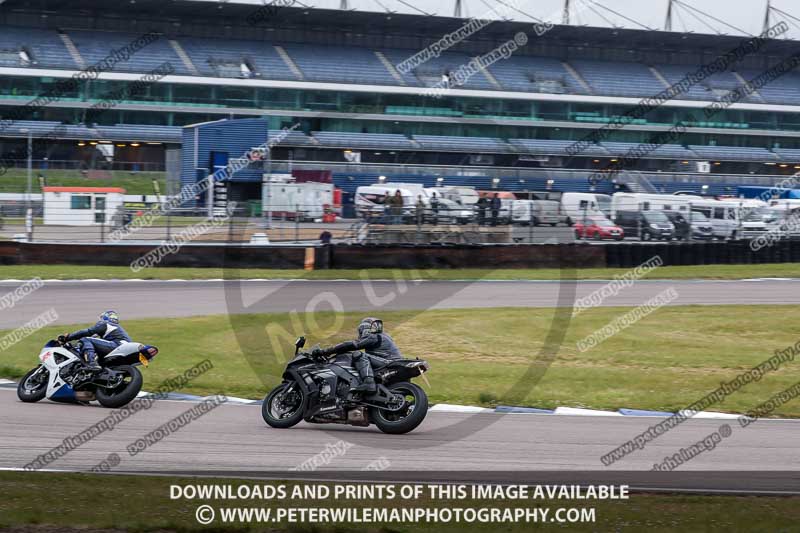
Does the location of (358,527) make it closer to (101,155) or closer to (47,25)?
(101,155)

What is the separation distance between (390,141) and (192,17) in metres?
16.0

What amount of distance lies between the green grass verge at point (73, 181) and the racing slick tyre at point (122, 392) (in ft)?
100

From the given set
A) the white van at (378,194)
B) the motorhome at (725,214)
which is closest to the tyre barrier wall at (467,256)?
the motorhome at (725,214)

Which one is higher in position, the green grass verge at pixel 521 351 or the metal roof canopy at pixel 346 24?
the metal roof canopy at pixel 346 24

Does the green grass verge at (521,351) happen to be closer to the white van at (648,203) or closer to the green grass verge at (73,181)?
the white van at (648,203)

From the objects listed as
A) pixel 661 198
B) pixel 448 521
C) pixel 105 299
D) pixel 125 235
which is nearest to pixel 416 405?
pixel 448 521

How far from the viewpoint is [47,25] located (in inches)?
2344

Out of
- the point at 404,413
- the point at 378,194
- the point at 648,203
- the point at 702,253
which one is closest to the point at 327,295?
the point at 404,413

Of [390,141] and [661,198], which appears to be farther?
[390,141]

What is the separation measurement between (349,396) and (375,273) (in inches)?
609

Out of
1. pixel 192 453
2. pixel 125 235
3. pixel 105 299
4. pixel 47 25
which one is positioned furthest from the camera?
pixel 47 25

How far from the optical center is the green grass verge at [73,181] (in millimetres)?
40938

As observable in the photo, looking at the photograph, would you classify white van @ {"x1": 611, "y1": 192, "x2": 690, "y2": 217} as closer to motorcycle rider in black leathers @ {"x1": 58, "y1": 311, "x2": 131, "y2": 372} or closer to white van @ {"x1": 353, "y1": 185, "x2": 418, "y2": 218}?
white van @ {"x1": 353, "y1": 185, "x2": 418, "y2": 218}

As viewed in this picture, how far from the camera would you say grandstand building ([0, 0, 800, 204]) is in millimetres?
54344
